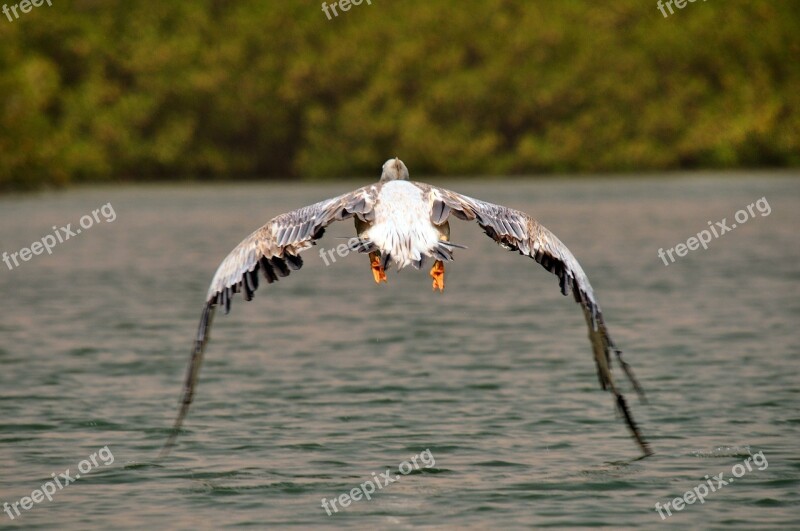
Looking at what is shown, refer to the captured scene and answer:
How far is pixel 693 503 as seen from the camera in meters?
13.7

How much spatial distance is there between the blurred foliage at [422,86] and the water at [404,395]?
66.2 meters

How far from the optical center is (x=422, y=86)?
112m

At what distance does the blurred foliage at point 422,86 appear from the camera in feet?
349

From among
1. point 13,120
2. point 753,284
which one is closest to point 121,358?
point 753,284

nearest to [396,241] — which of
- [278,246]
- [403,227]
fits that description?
[403,227]

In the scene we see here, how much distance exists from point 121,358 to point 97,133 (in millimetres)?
83492

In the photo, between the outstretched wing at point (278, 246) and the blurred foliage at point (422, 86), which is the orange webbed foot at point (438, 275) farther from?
the blurred foliage at point (422, 86)

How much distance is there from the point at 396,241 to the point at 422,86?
101m

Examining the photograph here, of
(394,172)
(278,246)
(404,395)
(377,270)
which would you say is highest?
(394,172)

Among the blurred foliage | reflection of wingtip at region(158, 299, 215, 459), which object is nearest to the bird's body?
reflection of wingtip at region(158, 299, 215, 459)

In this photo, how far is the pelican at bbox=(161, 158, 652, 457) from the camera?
12.0 metres

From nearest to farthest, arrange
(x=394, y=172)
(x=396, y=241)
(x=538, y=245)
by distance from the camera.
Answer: (x=396, y=241) < (x=538, y=245) < (x=394, y=172)

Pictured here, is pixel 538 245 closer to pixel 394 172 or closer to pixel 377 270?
pixel 377 270

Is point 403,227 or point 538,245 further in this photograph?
point 538,245
